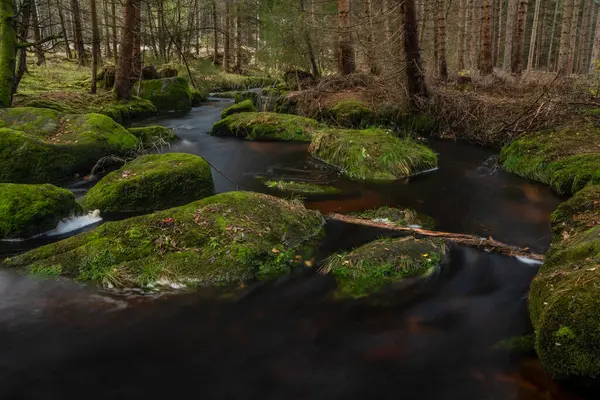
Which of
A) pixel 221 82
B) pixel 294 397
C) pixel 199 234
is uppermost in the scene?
pixel 221 82

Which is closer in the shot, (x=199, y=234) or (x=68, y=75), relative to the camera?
(x=199, y=234)

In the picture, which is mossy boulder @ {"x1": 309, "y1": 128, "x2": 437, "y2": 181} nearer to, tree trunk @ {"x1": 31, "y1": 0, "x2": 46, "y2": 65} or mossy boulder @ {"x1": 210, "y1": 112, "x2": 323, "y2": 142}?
mossy boulder @ {"x1": 210, "y1": 112, "x2": 323, "y2": 142}

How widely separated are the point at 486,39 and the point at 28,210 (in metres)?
16.3

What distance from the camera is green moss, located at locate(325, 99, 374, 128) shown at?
12891 millimetres

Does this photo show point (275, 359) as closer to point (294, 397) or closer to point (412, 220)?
point (294, 397)

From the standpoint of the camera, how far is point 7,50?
34.4ft

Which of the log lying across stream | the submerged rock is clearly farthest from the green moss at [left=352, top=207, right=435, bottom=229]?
the submerged rock

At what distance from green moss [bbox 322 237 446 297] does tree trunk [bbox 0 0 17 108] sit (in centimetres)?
1001

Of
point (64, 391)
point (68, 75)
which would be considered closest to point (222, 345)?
point (64, 391)

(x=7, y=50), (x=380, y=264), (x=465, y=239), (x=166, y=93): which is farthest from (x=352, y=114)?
(x=7, y=50)

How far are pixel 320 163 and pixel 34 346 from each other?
24.1ft

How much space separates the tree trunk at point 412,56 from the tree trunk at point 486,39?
6.01 metres

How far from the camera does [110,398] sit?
3305 mm

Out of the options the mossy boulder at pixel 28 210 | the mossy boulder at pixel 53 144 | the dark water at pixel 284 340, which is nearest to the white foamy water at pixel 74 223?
the mossy boulder at pixel 28 210
